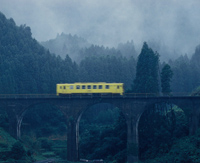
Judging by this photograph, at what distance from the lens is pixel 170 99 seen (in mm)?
51031

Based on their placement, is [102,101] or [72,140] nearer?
[102,101]

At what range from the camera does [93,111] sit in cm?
9606

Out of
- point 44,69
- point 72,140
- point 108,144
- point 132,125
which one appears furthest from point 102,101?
point 44,69

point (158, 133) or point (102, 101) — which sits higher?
point (102, 101)

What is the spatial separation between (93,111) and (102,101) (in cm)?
4225

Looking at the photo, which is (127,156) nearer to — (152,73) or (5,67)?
(152,73)

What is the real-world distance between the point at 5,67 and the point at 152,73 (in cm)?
4489

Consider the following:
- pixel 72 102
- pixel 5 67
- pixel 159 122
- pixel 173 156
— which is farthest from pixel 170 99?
pixel 5 67

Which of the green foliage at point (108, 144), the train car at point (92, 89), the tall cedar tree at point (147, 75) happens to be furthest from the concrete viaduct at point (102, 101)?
the tall cedar tree at point (147, 75)

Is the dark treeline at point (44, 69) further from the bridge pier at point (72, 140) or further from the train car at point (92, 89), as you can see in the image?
the bridge pier at point (72, 140)

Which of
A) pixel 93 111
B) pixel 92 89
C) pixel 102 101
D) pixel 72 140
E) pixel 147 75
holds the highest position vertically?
pixel 147 75

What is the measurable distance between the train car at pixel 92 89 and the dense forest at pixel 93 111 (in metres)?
6.58

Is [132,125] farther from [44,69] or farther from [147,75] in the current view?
[44,69]

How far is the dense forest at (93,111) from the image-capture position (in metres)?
51.3
